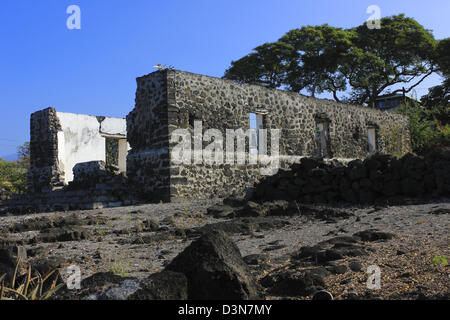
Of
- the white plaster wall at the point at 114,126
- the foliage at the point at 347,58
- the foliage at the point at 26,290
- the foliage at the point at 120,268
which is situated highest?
the foliage at the point at 347,58

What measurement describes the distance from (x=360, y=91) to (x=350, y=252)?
2822 centimetres

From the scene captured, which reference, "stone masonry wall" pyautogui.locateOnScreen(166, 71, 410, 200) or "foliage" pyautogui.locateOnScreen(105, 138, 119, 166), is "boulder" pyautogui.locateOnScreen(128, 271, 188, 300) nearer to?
"stone masonry wall" pyautogui.locateOnScreen(166, 71, 410, 200)

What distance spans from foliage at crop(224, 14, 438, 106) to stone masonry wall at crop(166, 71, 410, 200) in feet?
41.5

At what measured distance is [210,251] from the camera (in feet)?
8.99

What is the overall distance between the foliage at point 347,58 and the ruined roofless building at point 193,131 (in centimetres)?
1080

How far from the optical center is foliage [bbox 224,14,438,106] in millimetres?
27219

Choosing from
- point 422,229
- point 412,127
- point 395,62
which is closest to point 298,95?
point 412,127

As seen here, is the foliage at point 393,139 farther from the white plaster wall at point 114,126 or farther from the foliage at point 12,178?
the foliage at point 12,178

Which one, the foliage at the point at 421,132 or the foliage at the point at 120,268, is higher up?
the foliage at the point at 421,132

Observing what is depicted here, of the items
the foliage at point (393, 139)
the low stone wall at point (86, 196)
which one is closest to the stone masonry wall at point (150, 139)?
the low stone wall at point (86, 196)

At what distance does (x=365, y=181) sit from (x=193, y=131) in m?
4.77

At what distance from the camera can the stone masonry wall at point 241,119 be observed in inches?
425

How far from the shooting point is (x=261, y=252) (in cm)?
445

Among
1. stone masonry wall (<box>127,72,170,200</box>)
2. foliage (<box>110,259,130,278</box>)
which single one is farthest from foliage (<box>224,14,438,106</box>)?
foliage (<box>110,259,130,278</box>)
